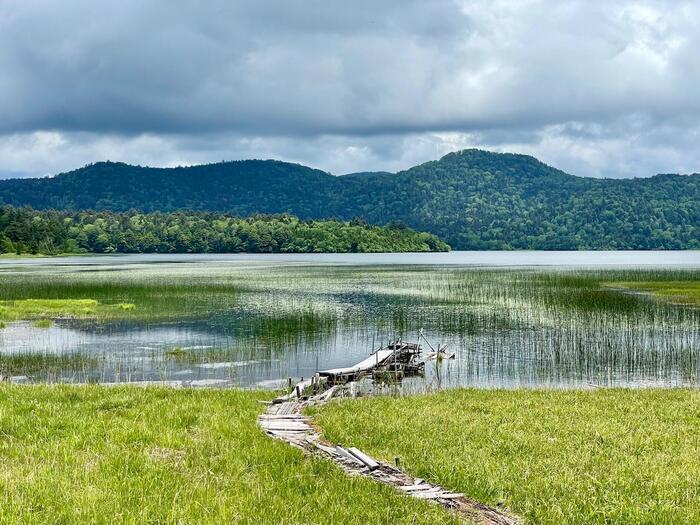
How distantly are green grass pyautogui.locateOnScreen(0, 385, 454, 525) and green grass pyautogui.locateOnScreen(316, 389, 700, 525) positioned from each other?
2.31 metres

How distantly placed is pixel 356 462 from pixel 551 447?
5.49 meters

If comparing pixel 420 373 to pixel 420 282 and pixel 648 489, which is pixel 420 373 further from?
pixel 420 282

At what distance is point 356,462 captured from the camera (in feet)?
52.2

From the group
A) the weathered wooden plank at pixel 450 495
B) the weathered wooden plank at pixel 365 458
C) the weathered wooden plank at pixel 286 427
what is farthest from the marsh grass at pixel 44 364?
the weathered wooden plank at pixel 450 495

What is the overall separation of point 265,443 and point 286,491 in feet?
13.3

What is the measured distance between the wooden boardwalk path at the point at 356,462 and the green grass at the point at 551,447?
1.48 ft

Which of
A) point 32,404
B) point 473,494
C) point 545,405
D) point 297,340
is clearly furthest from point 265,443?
point 297,340

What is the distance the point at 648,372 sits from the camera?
36125mm

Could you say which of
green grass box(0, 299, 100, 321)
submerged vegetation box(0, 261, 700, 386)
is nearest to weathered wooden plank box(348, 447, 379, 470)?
submerged vegetation box(0, 261, 700, 386)

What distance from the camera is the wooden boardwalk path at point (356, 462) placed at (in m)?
13.0

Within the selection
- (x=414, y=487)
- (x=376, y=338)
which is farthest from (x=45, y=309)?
(x=414, y=487)

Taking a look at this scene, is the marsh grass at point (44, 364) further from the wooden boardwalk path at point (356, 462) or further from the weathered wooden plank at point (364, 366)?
the wooden boardwalk path at point (356, 462)

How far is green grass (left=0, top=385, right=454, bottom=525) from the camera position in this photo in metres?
12.1

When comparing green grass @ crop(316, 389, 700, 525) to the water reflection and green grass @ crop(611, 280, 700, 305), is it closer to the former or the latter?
the water reflection
